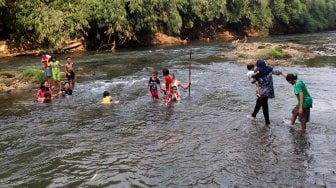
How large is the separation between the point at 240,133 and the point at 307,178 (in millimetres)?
3613

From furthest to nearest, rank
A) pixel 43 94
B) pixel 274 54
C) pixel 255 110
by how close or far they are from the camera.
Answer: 1. pixel 274 54
2. pixel 43 94
3. pixel 255 110

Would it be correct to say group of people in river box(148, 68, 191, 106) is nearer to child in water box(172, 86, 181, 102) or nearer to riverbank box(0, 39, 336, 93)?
child in water box(172, 86, 181, 102)

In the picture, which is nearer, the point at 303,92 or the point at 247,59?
the point at 303,92

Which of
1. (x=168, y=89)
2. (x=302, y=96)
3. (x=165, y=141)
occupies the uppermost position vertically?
(x=302, y=96)

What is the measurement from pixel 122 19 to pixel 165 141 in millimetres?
30042

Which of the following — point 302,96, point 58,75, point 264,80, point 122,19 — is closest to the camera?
point 302,96

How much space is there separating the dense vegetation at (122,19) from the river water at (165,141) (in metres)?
16.6

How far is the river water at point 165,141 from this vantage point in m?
8.98

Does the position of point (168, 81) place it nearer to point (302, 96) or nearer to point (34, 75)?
point (302, 96)

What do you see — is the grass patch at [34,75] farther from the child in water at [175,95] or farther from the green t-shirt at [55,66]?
the child in water at [175,95]

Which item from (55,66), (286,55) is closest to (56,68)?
(55,66)

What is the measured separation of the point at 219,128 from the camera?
12.8 meters

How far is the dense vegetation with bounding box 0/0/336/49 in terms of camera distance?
35.6 m

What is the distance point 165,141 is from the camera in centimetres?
1151
